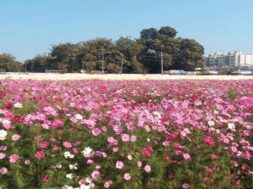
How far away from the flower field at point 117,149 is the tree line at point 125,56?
2490 inches

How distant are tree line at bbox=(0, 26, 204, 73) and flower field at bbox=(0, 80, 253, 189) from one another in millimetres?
63252

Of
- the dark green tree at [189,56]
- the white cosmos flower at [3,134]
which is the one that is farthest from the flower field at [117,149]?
the dark green tree at [189,56]

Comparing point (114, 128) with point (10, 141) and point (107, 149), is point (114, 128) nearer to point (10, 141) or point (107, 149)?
point (107, 149)

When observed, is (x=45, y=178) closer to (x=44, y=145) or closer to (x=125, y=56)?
(x=44, y=145)

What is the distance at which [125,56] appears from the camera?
3068 inches

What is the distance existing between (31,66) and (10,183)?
9722 cm

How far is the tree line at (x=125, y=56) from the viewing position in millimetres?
73562

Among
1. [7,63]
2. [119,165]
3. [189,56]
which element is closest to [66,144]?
[119,165]

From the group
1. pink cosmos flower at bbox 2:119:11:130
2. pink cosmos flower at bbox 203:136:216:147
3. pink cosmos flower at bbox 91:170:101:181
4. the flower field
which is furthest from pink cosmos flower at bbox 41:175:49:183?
pink cosmos flower at bbox 203:136:216:147

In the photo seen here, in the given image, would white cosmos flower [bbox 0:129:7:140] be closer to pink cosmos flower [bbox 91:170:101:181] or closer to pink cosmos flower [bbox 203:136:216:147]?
pink cosmos flower [bbox 91:170:101:181]

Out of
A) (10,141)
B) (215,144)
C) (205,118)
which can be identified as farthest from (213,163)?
(10,141)

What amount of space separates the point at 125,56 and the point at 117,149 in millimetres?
74359

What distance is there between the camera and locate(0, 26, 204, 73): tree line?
2896 inches

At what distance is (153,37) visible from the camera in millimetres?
97625
